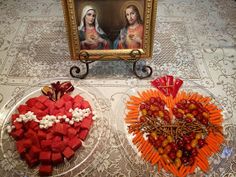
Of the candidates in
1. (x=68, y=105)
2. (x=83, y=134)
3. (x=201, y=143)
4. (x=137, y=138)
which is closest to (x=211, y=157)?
(x=201, y=143)

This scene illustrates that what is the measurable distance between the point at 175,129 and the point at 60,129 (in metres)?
0.47

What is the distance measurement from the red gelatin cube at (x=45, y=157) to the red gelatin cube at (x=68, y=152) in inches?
2.2

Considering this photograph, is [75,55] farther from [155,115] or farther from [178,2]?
[178,2]

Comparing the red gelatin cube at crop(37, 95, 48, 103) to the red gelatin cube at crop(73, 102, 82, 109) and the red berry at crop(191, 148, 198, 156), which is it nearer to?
the red gelatin cube at crop(73, 102, 82, 109)

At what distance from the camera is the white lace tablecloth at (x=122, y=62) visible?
3.37 feet

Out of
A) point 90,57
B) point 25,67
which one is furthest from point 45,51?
point 90,57

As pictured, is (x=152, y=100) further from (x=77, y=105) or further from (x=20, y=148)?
(x=20, y=148)

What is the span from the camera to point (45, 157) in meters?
0.93

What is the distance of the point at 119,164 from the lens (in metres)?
0.99

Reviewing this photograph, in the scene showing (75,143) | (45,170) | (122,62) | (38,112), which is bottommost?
(45,170)

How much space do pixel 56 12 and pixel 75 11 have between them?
0.69m

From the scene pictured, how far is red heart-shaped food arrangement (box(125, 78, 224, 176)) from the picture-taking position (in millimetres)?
973

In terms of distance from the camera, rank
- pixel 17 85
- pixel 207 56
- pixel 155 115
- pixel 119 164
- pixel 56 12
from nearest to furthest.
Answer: pixel 119 164 < pixel 155 115 < pixel 17 85 < pixel 207 56 < pixel 56 12

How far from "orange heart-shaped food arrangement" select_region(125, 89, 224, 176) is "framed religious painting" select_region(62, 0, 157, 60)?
231 mm
